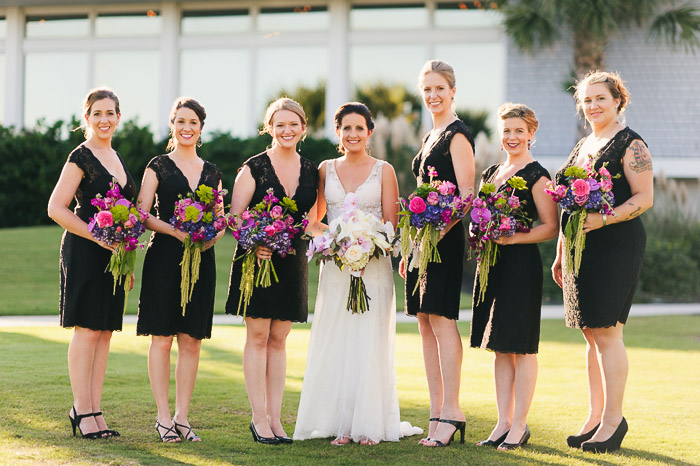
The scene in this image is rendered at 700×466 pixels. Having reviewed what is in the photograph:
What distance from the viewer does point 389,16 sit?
2245 centimetres

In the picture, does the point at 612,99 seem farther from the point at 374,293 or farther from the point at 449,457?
the point at 449,457

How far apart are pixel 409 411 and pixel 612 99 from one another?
9.70ft

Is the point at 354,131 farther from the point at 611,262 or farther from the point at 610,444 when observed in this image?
the point at 610,444

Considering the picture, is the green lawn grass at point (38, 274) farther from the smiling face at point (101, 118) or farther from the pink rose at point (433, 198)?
the pink rose at point (433, 198)

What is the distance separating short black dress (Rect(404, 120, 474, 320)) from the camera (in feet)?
18.7

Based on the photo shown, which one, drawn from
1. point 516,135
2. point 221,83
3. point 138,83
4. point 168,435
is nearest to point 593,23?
point 221,83

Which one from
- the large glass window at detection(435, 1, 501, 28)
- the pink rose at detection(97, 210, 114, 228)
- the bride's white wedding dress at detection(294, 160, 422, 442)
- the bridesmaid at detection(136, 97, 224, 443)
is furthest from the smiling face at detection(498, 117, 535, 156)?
the large glass window at detection(435, 1, 501, 28)

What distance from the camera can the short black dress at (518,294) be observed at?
220 inches

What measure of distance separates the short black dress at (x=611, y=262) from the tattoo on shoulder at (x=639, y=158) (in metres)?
0.05

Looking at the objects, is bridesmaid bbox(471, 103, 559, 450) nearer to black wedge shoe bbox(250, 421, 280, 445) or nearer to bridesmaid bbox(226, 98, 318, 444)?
bridesmaid bbox(226, 98, 318, 444)

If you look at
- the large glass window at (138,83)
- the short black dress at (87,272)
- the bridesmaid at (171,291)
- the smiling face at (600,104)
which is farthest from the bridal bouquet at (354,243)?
the large glass window at (138,83)

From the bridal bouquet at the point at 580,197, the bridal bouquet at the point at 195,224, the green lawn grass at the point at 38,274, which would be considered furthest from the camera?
the green lawn grass at the point at 38,274

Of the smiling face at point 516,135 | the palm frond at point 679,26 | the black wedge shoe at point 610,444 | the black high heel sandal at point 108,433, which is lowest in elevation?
the black high heel sandal at point 108,433

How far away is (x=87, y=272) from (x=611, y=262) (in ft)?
11.5
